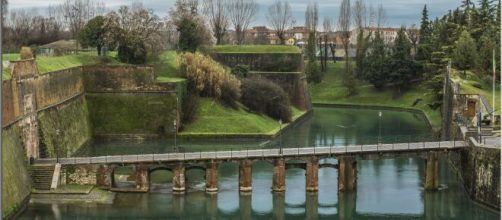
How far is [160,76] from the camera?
237ft

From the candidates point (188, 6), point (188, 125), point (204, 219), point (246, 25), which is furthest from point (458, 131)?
point (246, 25)

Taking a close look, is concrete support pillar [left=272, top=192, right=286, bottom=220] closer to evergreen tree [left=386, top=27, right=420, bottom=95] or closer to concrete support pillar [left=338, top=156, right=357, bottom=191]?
concrete support pillar [left=338, top=156, right=357, bottom=191]

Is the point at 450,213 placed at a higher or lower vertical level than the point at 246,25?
lower

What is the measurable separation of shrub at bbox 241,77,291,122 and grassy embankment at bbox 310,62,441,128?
64.3ft

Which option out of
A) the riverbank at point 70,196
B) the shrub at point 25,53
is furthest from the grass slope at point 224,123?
the riverbank at point 70,196

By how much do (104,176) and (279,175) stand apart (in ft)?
28.5

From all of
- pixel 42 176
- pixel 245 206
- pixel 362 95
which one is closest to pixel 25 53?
pixel 42 176

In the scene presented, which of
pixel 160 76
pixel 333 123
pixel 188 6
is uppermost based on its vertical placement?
pixel 188 6

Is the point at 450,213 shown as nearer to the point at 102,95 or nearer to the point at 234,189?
the point at 234,189

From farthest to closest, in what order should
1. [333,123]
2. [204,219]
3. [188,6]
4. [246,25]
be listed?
1. [246,25]
2. [188,6]
3. [333,123]
4. [204,219]

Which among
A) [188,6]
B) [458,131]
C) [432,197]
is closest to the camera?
[432,197]

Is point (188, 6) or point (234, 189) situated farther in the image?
point (188, 6)

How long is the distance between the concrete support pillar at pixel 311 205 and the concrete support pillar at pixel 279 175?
144 cm

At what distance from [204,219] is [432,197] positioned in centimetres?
1178
